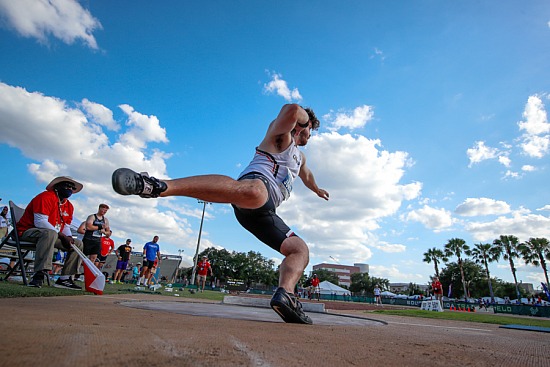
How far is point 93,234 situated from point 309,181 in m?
5.46

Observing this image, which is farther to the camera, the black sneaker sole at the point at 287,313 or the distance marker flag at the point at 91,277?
the distance marker flag at the point at 91,277

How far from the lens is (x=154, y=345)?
1.16 metres

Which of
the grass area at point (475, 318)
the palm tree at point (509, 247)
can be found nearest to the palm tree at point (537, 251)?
the palm tree at point (509, 247)

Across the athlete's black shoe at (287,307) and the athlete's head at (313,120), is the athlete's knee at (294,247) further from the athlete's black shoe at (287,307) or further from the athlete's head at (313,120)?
the athlete's head at (313,120)

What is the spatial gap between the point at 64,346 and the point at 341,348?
116cm

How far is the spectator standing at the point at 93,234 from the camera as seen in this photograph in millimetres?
6949

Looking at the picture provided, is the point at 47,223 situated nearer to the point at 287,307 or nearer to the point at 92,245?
the point at 92,245

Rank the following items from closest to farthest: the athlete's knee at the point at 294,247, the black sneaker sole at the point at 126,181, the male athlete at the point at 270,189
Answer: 1. the black sneaker sole at the point at 126,181
2. the male athlete at the point at 270,189
3. the athlete's knee at the point at 294,247

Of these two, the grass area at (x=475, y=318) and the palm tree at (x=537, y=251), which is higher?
the palm tree at (x=537, y=251)

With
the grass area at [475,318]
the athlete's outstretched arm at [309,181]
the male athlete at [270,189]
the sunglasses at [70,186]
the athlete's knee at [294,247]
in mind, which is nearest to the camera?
the male athlete at [270,189]

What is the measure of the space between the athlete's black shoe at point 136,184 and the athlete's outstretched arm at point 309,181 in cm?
225

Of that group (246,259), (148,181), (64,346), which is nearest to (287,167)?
(148,181)

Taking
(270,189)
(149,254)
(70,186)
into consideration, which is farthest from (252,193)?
(149,254)

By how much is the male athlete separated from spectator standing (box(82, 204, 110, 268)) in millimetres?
5341
